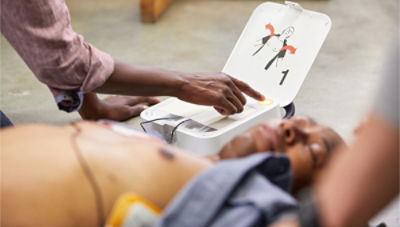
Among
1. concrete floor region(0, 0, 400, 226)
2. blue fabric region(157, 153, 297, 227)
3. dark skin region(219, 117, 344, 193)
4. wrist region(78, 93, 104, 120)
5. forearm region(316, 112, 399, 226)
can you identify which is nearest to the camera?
forearm region(316, 112, 399, 226)

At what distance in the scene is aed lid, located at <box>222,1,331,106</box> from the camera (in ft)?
5.39

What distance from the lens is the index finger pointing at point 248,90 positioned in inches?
60.3

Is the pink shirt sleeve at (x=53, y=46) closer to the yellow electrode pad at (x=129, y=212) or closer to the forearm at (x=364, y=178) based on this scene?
the yellow electrode pad at (x=129, y=212)

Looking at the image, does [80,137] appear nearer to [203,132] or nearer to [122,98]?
[203,132]

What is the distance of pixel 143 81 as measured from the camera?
4.89 ft

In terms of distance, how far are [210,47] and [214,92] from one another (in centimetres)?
102

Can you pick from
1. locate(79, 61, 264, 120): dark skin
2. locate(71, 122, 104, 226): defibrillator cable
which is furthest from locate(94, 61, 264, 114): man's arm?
locate(71, 122, 104, 226): defibrillator cable

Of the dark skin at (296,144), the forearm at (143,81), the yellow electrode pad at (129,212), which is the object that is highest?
the yellow electrode pad at (129,212)

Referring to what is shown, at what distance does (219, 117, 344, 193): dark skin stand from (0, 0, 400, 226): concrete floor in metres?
0.55

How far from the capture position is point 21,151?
3.02ft

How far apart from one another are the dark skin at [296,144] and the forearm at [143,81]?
42 cm

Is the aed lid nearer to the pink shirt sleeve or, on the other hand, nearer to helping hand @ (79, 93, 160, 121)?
helping hand @ (79, 93, 160, 121)

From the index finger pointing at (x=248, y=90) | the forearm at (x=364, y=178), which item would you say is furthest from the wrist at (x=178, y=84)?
the forearm at (x=364, y=178)

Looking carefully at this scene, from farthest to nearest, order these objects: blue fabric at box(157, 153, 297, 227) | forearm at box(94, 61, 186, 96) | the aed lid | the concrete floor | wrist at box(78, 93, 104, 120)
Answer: the concrete floor < wrist at box(78, 93, 104, 120) < the aed lid < forearm at box(94, 61, 186, 96) < blue fabric at box(157, 153, 297, 227)
